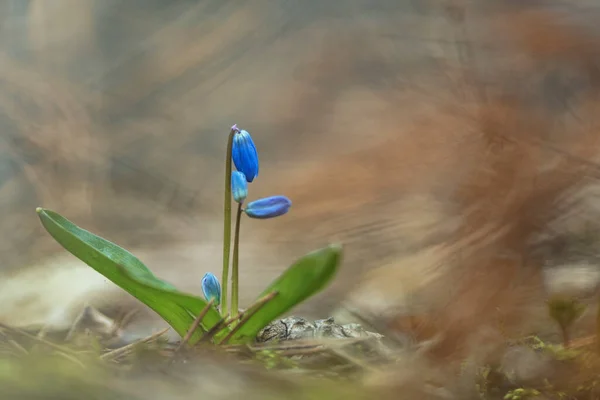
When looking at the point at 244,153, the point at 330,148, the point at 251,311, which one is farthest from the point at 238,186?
the point at 330,148

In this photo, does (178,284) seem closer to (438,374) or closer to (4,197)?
(4,197)

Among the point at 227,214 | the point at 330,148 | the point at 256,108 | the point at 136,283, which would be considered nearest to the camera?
the point at 136,283

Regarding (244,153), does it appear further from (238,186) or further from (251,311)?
(251,311)

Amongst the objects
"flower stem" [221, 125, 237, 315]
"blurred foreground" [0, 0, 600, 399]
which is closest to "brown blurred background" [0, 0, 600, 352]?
"blurred foreground" [0, 0, 600, 399]

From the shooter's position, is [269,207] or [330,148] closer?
[269,207]

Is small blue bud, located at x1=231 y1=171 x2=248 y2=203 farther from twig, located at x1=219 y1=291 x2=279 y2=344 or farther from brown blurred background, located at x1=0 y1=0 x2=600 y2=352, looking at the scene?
brown blurred background, located at x1=0 y1=0 x2=600 y2=352

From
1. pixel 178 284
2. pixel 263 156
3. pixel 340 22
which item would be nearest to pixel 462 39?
pixel 340 22

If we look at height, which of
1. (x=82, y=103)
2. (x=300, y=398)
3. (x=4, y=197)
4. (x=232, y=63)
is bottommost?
(x=300, y=398)

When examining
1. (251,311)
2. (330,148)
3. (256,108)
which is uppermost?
(256,108)
